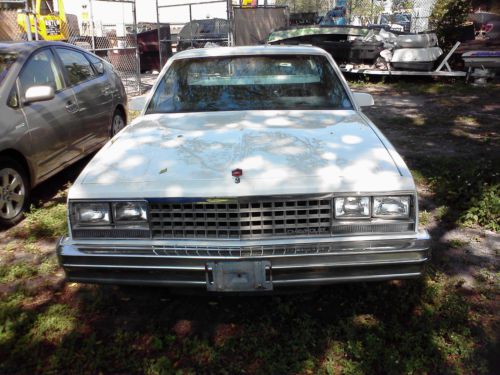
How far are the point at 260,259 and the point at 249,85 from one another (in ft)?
6.38

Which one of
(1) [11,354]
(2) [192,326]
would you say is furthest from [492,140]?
(1) [11,354]

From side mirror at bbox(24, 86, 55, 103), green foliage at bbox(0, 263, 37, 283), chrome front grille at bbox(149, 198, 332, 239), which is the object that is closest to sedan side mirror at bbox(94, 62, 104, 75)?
side mirror at bbox(24, 86, 55, 103)

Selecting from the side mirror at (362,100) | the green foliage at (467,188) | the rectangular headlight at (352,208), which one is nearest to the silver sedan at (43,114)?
the side mirror at (362,100)

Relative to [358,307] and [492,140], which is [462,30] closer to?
[492,140]

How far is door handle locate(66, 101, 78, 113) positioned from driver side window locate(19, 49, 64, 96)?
0.20 metres

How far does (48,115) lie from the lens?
4711 millimetres

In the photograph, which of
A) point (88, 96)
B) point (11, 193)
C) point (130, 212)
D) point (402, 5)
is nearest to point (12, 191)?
point (11, 193)

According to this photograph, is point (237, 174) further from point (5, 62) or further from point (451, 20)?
point (451, 20)

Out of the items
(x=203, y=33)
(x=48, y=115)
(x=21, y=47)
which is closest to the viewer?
(x=48, y=115)

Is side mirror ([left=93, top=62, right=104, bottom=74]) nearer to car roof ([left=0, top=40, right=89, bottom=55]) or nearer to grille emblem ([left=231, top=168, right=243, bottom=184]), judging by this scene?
car roof ([left=0, top=40, right=89, bottom=55])

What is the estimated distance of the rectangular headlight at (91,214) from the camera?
8.52ft

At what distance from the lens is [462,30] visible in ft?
42.6

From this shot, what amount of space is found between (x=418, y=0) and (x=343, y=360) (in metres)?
19.5

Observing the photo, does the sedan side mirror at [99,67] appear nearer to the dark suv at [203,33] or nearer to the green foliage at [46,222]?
the green foliage at [46,222]
